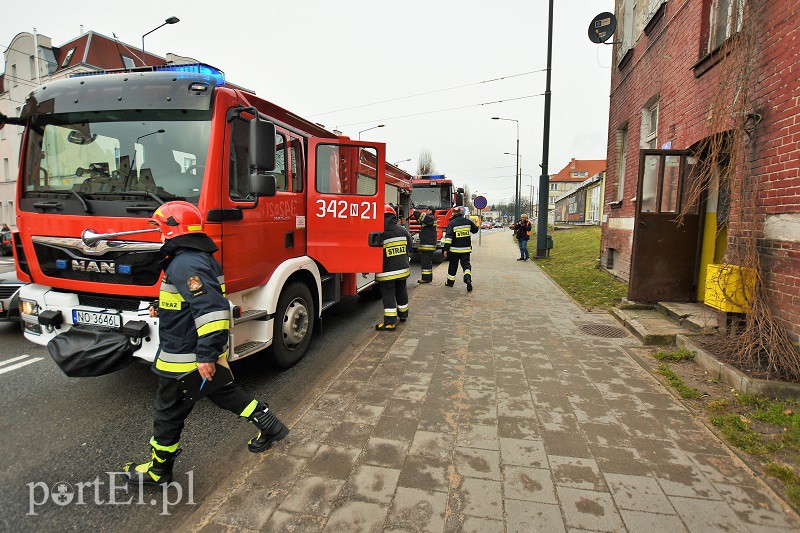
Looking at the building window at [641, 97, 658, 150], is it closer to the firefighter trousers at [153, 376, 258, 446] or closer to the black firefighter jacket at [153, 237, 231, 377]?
the black firefighter jacket at [153, 237, 231, 377]

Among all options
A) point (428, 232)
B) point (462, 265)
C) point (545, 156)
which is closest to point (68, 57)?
point (428, 232)

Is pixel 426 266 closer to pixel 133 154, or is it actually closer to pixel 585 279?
pixel 585 279

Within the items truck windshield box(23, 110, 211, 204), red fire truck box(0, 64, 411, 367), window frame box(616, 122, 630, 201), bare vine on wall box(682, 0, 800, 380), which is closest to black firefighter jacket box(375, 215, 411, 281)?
red fire truck box(0, 64, 411, 367)

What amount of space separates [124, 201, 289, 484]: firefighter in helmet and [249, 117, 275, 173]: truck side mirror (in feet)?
3.98

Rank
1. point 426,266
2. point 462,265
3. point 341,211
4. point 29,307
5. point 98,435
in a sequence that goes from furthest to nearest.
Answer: point 426,266
point 462,265
point 341,211
point 29,307
point 98,435

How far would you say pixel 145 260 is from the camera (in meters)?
3.38

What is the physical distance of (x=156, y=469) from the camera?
2633mm

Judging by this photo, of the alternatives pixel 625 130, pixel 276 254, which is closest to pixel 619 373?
pixel 276 254

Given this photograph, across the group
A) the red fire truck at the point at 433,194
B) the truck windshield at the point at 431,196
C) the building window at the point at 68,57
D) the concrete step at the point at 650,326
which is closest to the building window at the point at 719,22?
the concrete step at the point at 650,326

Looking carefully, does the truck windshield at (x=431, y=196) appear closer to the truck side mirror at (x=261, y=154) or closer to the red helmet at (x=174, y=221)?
the truck side mirror at (x=261, y=154)

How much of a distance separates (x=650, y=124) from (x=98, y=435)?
10.2 metres

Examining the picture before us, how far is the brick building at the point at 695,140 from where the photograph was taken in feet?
12.6

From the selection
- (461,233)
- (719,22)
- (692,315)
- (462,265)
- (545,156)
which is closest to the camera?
(692,315)

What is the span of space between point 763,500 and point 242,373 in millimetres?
4401
